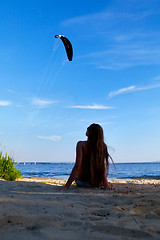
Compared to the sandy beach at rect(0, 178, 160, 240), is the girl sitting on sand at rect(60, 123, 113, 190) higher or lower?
higher

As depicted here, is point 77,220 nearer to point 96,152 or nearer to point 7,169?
point 96,152

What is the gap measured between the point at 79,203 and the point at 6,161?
5902 mm

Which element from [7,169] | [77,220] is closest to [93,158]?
[77,220]

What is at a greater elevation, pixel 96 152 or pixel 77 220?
pixel 96 152

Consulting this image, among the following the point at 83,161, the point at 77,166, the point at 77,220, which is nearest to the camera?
the point at 77,220

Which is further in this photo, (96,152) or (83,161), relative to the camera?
(83,161)

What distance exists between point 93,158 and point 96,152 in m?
0.13

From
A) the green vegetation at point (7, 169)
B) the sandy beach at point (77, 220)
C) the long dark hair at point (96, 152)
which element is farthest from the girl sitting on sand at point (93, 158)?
the green vegetation at point (7, 169)

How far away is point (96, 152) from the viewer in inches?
183

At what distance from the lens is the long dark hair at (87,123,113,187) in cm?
463

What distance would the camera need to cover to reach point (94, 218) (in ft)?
7.43

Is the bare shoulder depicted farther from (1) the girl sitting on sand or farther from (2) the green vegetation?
(2) the green vegetation

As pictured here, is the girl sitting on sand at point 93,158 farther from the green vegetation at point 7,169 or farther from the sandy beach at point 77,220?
the green vegetation at point 7,169

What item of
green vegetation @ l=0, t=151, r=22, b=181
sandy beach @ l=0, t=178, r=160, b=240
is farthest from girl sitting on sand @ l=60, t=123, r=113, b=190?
green vegetation @ l=0, t=151, r=22, b=181
